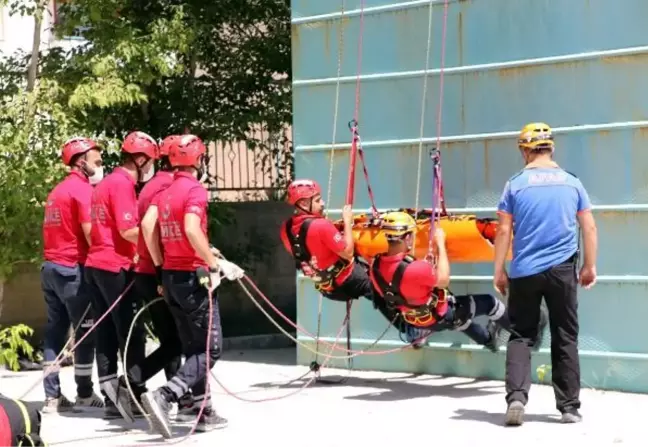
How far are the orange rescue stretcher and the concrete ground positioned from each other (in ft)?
3.55

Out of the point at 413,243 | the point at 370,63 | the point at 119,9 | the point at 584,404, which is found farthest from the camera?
the point at 119,9

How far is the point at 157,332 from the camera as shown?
9.14m

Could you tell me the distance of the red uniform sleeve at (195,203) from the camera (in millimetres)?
8344

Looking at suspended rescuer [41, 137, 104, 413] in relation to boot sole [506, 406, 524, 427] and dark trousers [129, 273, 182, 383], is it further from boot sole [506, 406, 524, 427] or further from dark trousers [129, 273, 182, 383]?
boot sole [506, 406, 524, 427]

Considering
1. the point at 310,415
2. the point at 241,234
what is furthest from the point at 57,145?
the point at 310,415

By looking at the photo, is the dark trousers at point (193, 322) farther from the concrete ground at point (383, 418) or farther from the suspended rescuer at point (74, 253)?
the suspended rescuer at point (74, 253)

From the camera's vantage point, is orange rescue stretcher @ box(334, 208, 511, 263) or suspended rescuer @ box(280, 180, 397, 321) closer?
orange rescue stretcher @ box(334, 208, 511, 263)

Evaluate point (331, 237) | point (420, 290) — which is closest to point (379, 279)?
point (420, 290)

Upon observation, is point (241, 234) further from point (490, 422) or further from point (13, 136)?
point (490, 422)

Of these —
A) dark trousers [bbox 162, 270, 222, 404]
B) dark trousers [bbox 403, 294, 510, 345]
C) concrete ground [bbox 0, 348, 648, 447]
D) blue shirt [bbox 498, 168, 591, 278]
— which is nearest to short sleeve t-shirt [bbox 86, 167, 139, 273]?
dark trousers [bbox 162, 270, 222, 404]

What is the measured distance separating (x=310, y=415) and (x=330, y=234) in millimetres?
1490

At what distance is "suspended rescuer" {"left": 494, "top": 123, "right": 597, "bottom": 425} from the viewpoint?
8.40 m

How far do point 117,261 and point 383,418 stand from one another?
224 centimetres

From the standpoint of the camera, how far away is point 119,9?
541 inches
